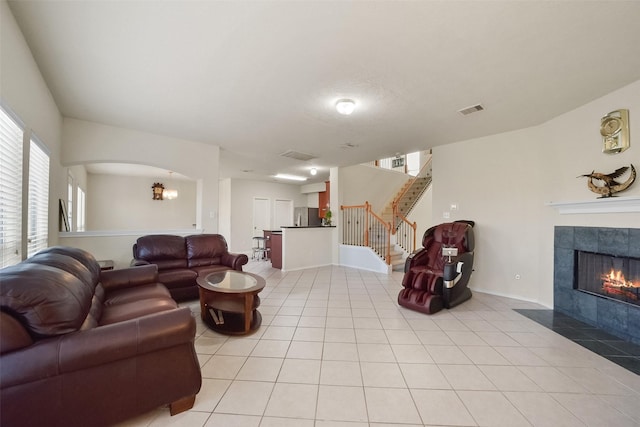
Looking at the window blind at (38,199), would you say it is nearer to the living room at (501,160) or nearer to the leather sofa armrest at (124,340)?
the living room at (501,160)

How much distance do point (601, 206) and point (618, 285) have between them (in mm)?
920

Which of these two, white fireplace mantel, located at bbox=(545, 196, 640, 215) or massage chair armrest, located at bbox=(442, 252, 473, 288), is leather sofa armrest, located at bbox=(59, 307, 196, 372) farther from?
white fireplace mantel, located at bbox=(545, 196, 640, 215)

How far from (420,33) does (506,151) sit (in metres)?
3.19

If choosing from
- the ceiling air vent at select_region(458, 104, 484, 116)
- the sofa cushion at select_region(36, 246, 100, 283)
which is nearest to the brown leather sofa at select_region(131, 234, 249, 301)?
the sofa cushion at select_region(36, 246, 100, 283)

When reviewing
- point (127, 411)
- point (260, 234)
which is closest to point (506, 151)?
point (127, 411)

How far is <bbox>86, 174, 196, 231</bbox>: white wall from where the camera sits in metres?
7.49

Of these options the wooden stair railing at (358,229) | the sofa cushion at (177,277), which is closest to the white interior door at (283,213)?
the wooden stair railing at (358,229)

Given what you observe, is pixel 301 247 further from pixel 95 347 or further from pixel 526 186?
pixel 95 347

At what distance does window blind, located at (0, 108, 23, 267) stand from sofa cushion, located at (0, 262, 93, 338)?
3.04 ft

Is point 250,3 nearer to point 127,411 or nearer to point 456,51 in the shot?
point 456,51

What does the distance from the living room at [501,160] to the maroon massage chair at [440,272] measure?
72 centimetres

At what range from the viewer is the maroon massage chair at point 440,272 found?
3441 millimetres

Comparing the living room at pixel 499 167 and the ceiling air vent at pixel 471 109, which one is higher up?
the ceiling air vent at pixel 471 109

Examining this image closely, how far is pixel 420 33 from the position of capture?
6.46ft
